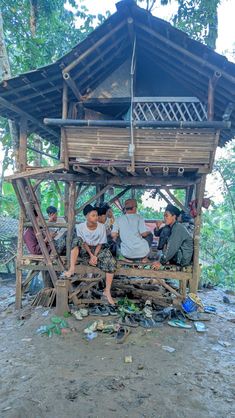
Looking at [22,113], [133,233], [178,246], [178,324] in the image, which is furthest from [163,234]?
[22,113]

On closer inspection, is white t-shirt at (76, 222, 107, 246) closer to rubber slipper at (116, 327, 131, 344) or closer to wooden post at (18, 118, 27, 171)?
rubber slipper at (116, 327, 131, 344)

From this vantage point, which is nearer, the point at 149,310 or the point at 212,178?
the point at 149,310

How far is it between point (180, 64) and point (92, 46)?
1543 mm

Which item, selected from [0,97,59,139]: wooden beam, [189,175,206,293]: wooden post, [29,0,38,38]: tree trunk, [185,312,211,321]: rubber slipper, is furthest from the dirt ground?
[29,0,38,38]: tree trunk

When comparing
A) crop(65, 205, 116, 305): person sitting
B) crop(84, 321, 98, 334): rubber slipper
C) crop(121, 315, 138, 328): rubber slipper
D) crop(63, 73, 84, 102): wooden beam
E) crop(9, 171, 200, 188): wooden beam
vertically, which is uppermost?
crop(63, 73, 84, 102): wooden beam

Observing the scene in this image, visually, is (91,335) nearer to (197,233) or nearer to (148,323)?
(148,323)

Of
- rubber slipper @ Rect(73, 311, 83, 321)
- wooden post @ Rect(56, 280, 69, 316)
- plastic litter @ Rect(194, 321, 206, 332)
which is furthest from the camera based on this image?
wooden post @ Rect(56, 280, 69, 316)

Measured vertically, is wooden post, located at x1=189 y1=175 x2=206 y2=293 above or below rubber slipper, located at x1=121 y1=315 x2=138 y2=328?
above

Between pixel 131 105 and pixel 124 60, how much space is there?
1179 mm

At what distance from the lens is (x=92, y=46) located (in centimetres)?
529

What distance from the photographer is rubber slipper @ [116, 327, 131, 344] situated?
4809 millimetres

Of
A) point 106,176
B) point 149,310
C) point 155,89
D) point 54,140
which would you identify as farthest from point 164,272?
point 54,140

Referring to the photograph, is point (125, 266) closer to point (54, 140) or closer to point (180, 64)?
point (180, 64)

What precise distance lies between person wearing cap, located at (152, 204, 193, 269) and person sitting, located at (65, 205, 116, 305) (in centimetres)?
89
